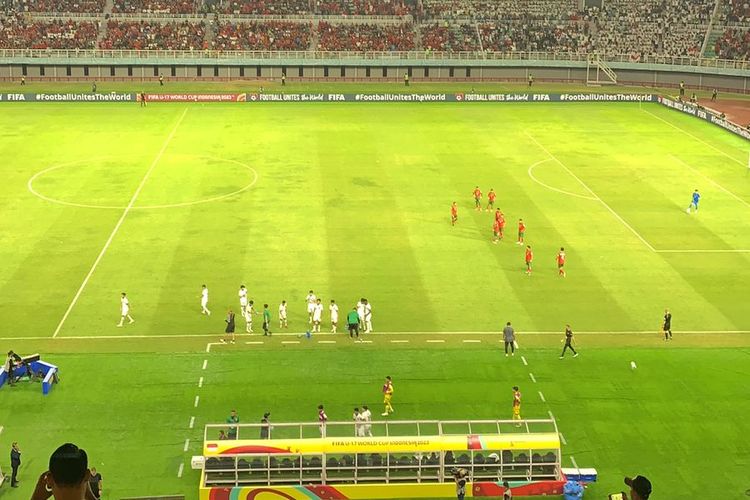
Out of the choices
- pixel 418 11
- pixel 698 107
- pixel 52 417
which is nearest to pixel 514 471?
pixel 52 417

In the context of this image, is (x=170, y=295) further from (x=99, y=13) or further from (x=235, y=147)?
(x=99, y=13)

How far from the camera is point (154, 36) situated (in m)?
108

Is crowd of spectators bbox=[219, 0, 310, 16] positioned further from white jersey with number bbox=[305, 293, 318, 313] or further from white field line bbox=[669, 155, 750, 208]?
white jersey with number bbox=[305, 293, 318, 313]

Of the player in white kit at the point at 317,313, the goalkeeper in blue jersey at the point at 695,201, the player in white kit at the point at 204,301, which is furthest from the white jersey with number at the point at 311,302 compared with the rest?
the goalkeeper in blue jersey at the point at 695,201

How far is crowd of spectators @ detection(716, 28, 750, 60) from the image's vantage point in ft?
347

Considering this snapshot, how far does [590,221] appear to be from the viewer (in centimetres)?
5269

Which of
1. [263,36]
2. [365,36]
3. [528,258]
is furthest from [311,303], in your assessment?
[365,36]

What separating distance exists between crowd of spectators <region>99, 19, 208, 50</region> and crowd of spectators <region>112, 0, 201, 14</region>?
251 centimetres

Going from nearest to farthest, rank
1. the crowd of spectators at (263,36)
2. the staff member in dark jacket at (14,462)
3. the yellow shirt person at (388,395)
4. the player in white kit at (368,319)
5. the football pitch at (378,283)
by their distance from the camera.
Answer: the staff member in dark jacket at (14,462), the football pitch at (378,283), the yellow shirt person at (388,395), the player in white kit at (368,319), the crowd of spectators at (263,36)

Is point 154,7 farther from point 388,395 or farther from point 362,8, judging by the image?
point 388,395

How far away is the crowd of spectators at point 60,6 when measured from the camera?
4432 inches

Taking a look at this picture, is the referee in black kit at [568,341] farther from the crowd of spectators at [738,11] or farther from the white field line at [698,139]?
the crowd of spectators at [738,11]

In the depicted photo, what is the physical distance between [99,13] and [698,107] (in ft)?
229

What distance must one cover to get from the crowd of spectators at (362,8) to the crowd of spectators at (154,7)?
1584 cm
